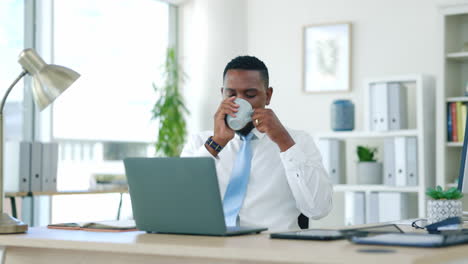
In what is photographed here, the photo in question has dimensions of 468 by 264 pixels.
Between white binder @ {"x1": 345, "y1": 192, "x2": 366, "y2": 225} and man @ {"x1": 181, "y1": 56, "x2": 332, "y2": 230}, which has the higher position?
man @ {"x1": 181, "y1": 56, "x2": 332, "y2": 230}

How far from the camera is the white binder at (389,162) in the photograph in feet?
16.1

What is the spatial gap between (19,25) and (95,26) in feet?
2.26

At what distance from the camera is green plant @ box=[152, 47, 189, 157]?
18.8ft

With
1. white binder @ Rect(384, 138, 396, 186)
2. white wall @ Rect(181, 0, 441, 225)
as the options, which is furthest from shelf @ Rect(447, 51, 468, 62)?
white binder @ Rect(384, 138, 396, 186)

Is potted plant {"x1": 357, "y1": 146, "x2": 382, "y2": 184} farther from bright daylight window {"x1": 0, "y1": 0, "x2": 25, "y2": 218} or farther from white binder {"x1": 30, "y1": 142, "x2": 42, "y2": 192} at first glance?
bright daylight window {"x1": 0, "y1": 0, "x2": 25, "y2": 218}

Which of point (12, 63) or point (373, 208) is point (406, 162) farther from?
point (12, 63)

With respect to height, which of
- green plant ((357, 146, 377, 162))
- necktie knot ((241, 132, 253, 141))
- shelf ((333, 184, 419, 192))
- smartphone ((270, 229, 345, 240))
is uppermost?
necktie knot ((241, 132, 253, 141))

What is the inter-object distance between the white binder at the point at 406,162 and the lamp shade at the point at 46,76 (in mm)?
3132

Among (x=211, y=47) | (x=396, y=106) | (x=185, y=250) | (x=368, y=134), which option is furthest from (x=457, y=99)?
(x=185, y=250)

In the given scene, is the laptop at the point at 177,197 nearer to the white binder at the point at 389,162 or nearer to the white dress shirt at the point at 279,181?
the white dress shirt at the point at 279,181

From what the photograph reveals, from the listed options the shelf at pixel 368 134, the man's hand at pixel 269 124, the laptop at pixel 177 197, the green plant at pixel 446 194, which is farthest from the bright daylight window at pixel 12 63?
the green plant at pixel 446 194

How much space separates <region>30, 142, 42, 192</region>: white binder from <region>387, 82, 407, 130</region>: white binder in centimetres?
233

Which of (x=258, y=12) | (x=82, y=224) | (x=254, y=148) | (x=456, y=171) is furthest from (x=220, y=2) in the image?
(x=82, y=224)

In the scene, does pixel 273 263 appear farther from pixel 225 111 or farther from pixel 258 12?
pixel 258 12
